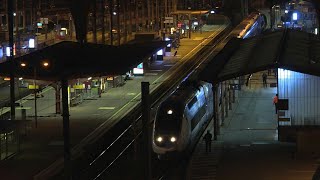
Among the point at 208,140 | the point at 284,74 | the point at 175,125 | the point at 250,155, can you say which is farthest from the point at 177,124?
the point at 284,74

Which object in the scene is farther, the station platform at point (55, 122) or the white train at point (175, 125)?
the station platform at point (55, 122)

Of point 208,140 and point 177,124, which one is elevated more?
point 177,124

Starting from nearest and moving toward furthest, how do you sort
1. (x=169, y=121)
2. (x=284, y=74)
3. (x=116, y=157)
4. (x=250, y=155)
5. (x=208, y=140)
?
1. (x=169, y=121)
2. (x=250, y=155)
3. (x=208, y=140)
4. (x=116, y=157)
5. (x=284, y=74)

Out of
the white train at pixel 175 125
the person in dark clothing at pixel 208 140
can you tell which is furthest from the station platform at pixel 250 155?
the white train at pixel 175 125

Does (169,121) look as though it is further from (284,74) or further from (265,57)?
(265,57)

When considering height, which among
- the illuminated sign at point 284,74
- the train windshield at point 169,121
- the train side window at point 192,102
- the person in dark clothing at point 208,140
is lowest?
the person in dark clothing at point 208,140

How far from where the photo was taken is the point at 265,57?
1471 inches

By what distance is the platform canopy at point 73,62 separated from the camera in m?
33.7

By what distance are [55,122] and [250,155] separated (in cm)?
1560

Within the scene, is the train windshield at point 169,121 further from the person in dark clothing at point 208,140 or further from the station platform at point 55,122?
the station platform at point 55,122

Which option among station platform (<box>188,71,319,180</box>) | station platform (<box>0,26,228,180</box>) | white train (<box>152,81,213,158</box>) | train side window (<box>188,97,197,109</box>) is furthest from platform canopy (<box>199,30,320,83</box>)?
station platform (<box>0,26,228,180</box>)

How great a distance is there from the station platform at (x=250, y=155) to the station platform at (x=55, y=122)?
677cm

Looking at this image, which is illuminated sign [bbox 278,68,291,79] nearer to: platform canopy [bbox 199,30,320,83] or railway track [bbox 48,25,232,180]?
platform canopy [bbox 199,30,320,83]

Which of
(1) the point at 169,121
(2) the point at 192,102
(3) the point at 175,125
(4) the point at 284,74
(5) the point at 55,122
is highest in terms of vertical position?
(4) the point at 284,74
